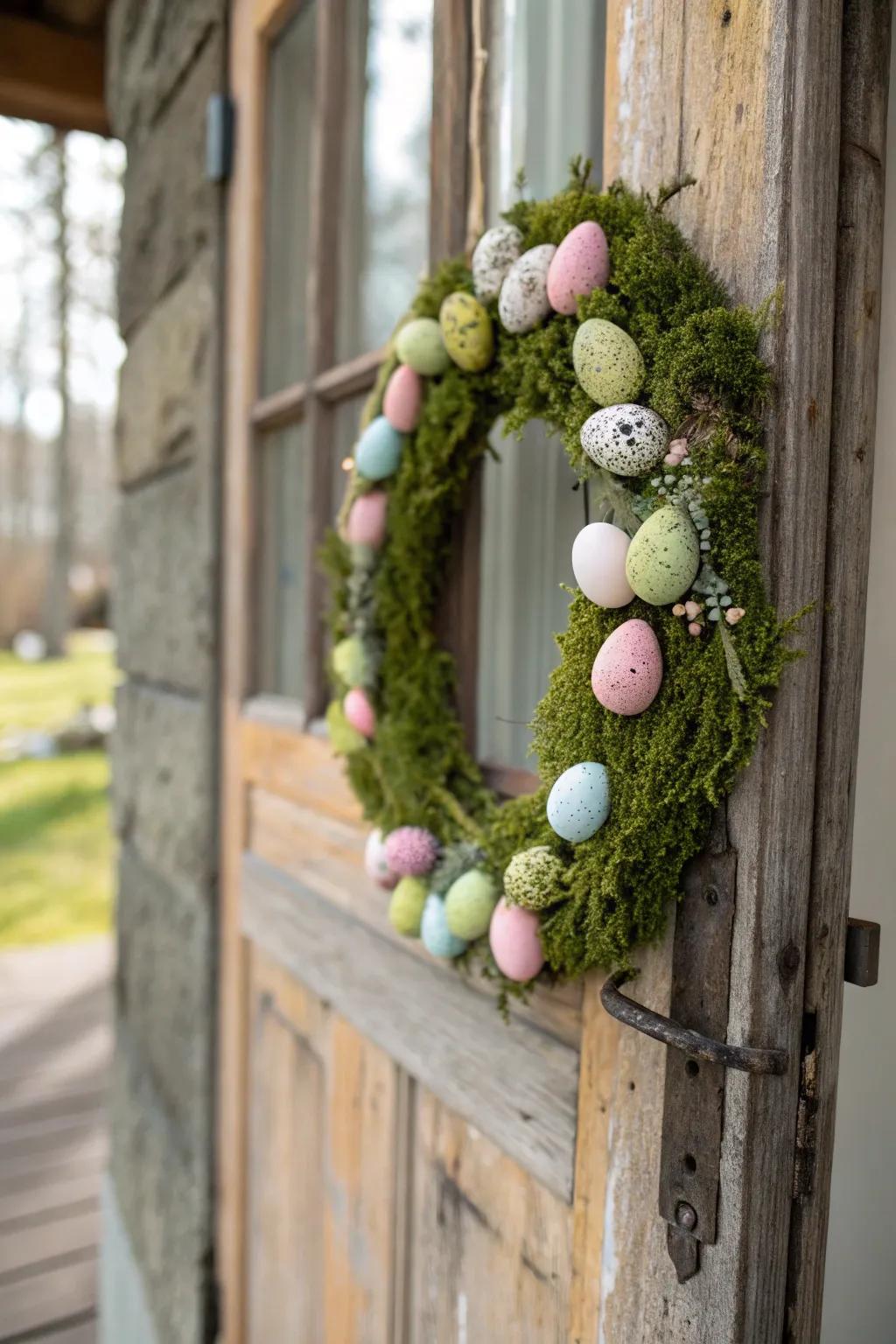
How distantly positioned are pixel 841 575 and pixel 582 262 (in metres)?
0.28

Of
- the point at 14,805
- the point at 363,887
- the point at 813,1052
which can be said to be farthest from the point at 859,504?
Result: the point at 14,805

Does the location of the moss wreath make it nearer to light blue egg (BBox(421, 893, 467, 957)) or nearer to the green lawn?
light blue egg (BBox(421, 893, 467, 957))

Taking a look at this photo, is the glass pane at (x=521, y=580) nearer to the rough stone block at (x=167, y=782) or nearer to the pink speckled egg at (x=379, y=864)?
the pink speckled egg at (x=379, y=864)

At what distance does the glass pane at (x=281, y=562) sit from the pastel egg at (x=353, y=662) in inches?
16.2

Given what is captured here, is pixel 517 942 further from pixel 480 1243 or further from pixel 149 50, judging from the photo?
pixel 149 50

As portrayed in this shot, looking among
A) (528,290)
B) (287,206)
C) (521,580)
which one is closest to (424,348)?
(528,290)

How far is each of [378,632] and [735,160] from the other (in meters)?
0.51

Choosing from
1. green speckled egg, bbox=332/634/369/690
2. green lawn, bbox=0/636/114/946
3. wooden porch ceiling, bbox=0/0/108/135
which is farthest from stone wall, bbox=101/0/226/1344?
green lawn, bbox=0/636/114/946

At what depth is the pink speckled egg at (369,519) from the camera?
0.91 m

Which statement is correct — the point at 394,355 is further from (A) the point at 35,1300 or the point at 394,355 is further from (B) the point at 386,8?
(A) the point at 35,1300

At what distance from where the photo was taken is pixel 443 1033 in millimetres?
920

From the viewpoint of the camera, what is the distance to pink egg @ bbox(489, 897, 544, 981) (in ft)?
2.27

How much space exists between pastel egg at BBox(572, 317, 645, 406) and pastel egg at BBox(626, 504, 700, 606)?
91 mm

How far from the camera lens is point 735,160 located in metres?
0.59
